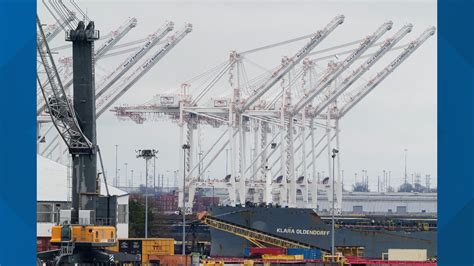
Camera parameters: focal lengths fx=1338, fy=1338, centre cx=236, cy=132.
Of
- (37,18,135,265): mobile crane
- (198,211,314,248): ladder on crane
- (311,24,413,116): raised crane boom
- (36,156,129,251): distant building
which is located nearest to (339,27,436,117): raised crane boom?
(311,24,413,116): raised crane boom

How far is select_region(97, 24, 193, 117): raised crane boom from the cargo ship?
1488 centimetres

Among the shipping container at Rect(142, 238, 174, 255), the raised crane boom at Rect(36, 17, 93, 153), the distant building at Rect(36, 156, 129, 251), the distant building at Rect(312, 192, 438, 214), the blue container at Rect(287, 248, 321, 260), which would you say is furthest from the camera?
the distant building at Rect(312, 192, 438, 214)

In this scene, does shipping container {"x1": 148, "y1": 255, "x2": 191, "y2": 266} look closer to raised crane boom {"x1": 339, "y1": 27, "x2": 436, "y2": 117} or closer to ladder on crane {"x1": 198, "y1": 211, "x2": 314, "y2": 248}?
ladder on crane {"x1": 198, "y1": 211, "x2": 314, "y2": 248}

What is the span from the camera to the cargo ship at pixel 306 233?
65000 millimetres

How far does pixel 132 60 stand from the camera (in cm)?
8225

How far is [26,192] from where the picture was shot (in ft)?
61.5

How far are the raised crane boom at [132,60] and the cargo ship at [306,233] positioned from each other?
1493 cm

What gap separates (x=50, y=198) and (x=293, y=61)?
35.3m

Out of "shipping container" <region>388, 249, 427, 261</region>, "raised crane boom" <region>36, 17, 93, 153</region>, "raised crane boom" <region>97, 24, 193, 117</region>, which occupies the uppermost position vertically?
"raised crane boom" <region>97, 24, 193, 117</region>

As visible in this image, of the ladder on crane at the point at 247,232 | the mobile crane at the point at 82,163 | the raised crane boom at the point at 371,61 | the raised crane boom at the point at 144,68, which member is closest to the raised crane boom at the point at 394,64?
the raised crane boom at the point at 371,61

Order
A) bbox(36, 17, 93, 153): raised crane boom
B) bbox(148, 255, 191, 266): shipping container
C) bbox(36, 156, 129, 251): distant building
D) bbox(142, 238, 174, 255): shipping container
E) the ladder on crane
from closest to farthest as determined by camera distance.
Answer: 1. bbox(36, 17, 93, 153): raised crane boom
2. bbox(148, 255, 191, 266): shipping container
3. bbox(142, 238, 174, 255): shipping container
4. bbox(36, 156, 129, 251): distant building
5. the ladder on crane

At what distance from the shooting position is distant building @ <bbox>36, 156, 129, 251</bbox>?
4966cm

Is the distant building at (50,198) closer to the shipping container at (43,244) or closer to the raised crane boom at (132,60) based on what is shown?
the shipping container at (43,244)

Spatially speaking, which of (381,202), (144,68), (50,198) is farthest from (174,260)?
(381,202)
